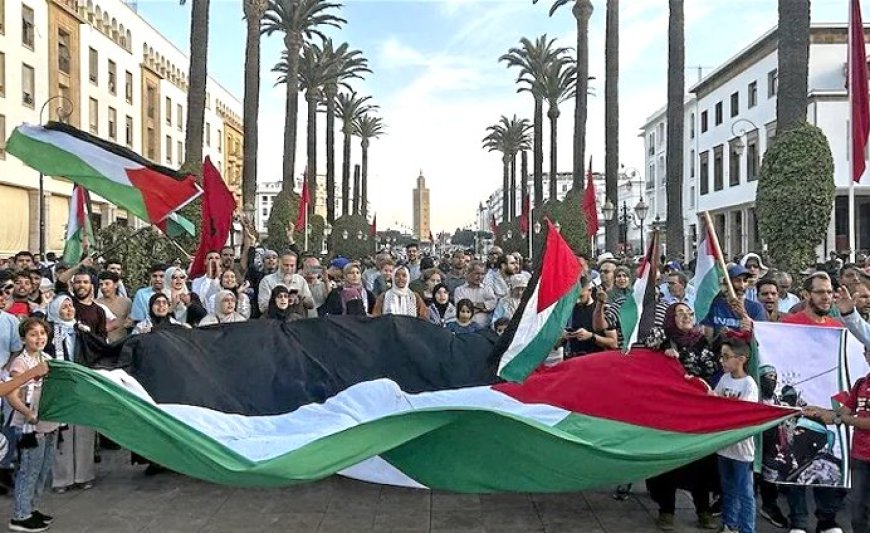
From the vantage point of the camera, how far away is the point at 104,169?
9.59m

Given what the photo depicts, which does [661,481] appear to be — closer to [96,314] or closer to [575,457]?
[575,457]

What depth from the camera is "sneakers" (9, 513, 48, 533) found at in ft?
21.3

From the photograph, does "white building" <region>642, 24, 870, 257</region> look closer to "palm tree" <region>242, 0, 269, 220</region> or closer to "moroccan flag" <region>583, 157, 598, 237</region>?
"moroccan flag" <region>583, 157, 598, 237</region>

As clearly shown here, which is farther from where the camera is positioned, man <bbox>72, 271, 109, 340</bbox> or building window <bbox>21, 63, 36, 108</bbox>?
building window <bbox>21, 63, 36, 108</bbox>

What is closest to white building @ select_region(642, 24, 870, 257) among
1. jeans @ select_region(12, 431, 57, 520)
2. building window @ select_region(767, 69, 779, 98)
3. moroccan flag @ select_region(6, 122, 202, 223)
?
building window @ select_region(767, 69, 779, 98)

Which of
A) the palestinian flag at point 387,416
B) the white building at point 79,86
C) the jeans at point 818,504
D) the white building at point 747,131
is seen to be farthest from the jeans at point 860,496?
the white building at point 747,131

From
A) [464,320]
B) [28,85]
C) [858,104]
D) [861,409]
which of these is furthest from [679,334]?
[28,85]

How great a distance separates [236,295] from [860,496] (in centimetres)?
642

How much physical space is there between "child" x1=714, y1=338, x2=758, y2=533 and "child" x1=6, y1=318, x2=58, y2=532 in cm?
525

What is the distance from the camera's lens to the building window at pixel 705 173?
5638 centimetres

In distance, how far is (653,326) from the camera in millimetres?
6855

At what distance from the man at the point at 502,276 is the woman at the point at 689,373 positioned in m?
4.37

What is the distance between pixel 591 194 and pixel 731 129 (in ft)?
101

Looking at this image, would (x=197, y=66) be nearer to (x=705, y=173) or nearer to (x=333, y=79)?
(x=333, y=79)
